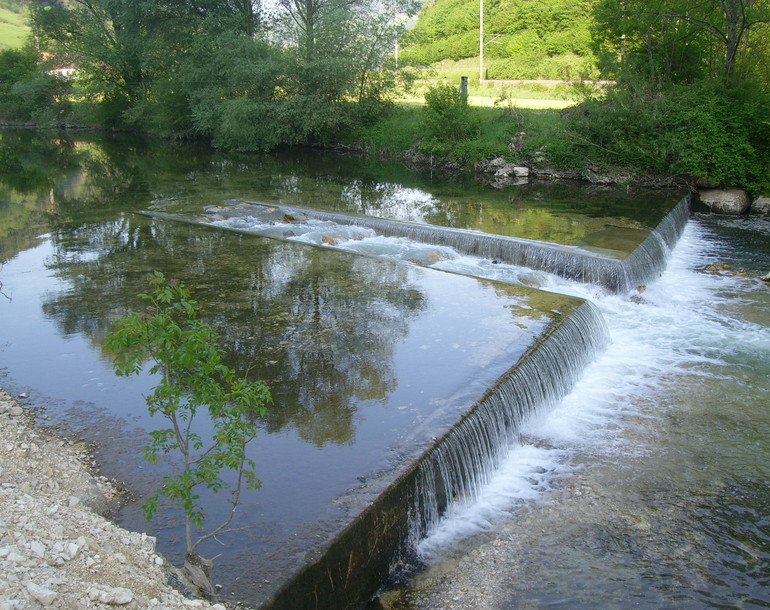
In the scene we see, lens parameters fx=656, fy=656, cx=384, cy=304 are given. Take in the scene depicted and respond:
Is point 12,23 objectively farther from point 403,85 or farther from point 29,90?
point 403,85

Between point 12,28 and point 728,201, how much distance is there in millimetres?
82713

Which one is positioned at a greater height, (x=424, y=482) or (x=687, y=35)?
(x=687, y=35)

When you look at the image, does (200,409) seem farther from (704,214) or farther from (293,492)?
(704,214)

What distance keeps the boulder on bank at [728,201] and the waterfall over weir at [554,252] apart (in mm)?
4042

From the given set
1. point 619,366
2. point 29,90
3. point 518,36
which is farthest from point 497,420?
point 29,90

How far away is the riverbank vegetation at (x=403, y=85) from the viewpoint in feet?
63.3

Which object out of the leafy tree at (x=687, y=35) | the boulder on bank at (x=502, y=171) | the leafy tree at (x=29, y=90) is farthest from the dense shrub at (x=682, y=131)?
the leafy tree at (x=29, y=90)

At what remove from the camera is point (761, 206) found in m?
17.9

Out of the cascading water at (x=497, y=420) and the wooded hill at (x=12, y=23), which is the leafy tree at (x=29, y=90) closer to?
the wooded hill at (x=12, y=23)

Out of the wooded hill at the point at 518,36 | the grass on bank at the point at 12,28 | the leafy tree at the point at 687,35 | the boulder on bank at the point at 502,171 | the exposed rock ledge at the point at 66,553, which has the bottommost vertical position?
the exposed rock ledge at the point at 66,553

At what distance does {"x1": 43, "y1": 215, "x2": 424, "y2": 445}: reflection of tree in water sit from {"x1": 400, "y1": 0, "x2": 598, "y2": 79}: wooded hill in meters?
27.4

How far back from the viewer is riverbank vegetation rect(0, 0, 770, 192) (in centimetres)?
1928

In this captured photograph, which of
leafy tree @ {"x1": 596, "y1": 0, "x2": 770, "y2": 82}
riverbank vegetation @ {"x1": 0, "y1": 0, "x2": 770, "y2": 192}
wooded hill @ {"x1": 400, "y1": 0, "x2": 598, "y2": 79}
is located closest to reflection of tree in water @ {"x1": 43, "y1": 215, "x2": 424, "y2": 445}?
riverbank vegetation @ {"x1": 0, "y1": 0, "x2": 770, "y2": 192}

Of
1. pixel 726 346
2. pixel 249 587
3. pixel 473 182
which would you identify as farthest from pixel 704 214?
pixel 249 587
